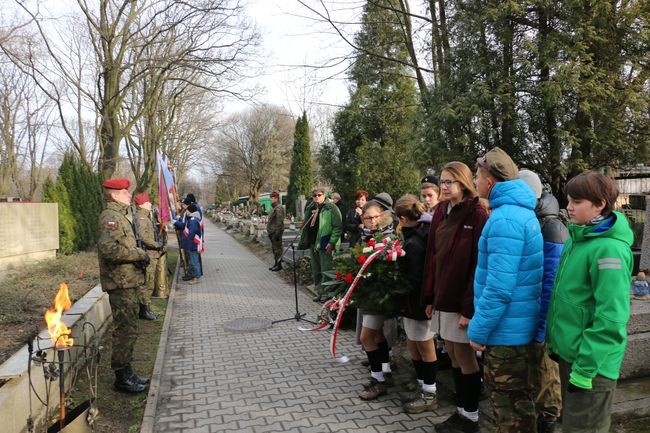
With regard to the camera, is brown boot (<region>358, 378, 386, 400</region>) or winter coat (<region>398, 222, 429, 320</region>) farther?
brown boot (<region>358, 378, 386, 400</region>)

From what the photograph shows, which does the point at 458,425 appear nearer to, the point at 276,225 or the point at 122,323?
the point at 122,323

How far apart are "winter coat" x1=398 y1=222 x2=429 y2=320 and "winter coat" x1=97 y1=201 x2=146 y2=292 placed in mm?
2613

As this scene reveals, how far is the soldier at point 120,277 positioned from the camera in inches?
178

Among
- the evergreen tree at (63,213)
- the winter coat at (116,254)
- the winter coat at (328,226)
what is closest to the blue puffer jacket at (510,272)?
the winter coat at (116,254)

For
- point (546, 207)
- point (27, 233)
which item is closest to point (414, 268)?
point (546, 207)

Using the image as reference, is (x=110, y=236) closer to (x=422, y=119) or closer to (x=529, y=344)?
(x=529, y=344)

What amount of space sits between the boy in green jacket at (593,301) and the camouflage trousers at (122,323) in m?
3.83

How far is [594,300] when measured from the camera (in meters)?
2.38

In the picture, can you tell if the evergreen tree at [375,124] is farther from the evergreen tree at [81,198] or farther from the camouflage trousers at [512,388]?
the camouflage trousers at [512,388]

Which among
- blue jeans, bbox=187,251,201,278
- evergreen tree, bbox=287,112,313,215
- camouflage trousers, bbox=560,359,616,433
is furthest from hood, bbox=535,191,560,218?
evergreen tree, bbox=287,112,313,215

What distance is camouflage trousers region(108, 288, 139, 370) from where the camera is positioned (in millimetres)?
4559

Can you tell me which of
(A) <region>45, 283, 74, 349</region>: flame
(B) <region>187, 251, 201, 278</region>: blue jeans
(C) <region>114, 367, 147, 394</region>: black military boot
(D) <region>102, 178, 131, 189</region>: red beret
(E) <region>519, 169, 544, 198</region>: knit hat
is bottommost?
(C) <region>114, 367, 147, 394</region>: black military boot

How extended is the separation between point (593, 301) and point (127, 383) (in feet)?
13.8

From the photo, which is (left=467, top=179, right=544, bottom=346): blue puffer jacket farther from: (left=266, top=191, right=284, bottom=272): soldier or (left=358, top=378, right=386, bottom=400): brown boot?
(left=266, top=191, right=284, bottom=272): soldier
